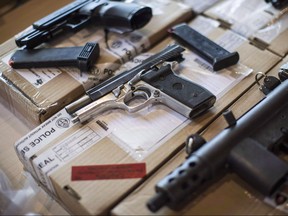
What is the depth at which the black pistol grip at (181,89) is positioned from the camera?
84 centimetres

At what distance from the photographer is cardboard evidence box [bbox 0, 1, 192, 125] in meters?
0.94

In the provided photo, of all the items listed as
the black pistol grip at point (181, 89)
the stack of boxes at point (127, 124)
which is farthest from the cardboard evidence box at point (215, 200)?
the black pistol grip at point (181, 89)

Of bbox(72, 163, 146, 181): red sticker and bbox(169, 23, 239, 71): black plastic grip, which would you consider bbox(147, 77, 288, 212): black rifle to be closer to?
bbox(72, 163, 146, 181): red sticker

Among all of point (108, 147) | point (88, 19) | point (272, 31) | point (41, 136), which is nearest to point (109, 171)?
point (108, 147)

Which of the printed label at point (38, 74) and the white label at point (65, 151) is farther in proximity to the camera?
the printed label at point (38, 74)

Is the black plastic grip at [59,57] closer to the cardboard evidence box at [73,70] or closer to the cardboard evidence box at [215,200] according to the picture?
the cardboard evidence box at [73,70]

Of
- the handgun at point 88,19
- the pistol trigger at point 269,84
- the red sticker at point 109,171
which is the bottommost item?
the red sticker at point 109,171

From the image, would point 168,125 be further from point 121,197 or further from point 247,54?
point 247,54

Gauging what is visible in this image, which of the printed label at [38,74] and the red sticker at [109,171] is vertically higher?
the printed label at [38,74]

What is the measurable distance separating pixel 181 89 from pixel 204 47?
182 millimetres

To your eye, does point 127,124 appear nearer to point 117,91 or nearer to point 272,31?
point 117,91

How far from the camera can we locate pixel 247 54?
1002 mm

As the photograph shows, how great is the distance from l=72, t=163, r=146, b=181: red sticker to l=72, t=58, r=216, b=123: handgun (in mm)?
124

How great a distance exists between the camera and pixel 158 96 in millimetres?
881
